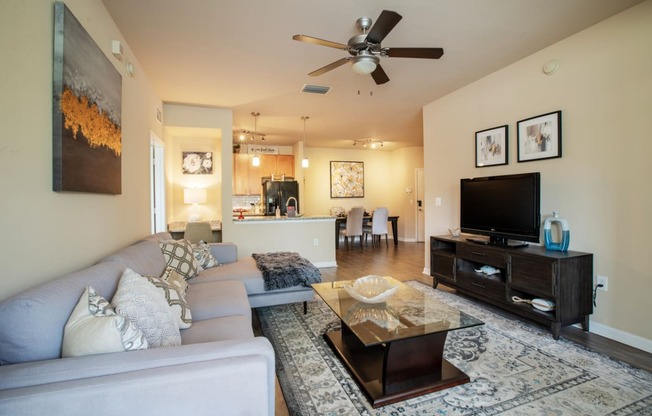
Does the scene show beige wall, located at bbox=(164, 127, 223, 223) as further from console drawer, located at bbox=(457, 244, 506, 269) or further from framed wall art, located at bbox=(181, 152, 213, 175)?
console drawer, located at bbox=(457, 244, 506, 269)

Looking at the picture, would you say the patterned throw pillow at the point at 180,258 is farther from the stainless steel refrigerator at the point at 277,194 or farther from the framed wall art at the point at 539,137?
the stainless steel refrigerator at the point at 277,194

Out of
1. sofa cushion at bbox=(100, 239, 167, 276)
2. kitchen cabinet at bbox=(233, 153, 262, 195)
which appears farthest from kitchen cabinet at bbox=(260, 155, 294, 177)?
sofa cushion at bbox=(100, 239, 167, 276)

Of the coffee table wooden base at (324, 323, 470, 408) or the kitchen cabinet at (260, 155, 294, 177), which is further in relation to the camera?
the kitchen cabinet at (260, 155, 294, 177)

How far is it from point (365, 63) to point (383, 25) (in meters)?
0.36

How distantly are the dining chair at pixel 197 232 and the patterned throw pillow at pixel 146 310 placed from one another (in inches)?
114

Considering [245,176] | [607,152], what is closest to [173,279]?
[607,152]

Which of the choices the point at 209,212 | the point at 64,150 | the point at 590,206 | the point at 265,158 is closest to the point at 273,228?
the point at 209,212

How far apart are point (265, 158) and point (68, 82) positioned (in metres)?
5.75

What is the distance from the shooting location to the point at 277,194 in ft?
21.4

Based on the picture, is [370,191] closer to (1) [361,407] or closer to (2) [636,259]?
(2) [636,259]

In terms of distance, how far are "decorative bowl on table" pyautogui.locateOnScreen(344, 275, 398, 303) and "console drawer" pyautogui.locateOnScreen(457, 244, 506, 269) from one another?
1253 millimetres

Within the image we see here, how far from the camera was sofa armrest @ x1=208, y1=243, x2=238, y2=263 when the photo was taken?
3323 mm

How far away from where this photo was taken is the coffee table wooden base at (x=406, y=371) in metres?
1.71

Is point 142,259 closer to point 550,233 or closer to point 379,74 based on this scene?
point 379,74
